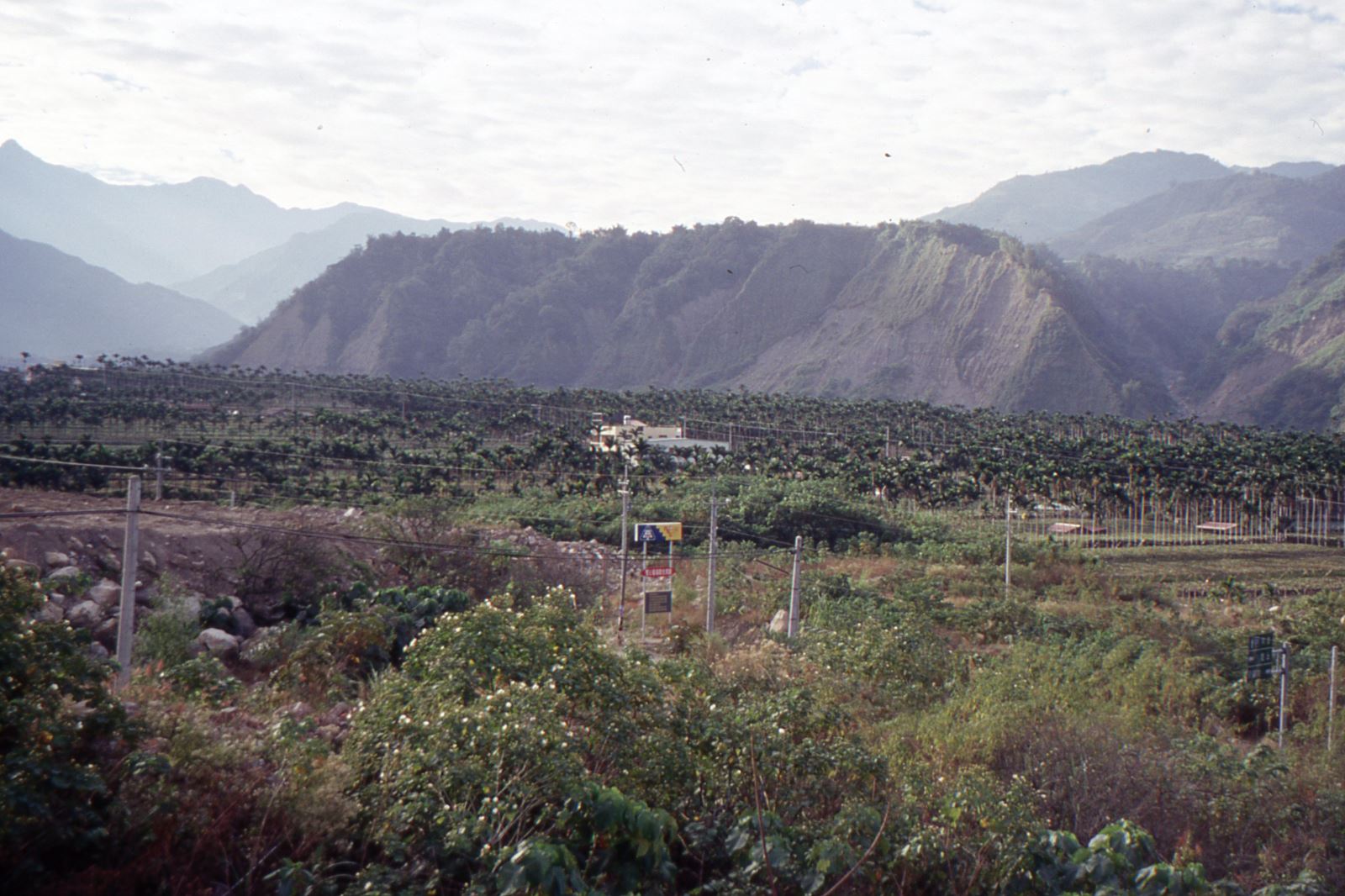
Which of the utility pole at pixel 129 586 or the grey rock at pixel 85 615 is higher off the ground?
the utility pole at pixel 129 586

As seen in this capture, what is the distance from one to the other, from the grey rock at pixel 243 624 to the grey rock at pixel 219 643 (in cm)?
120

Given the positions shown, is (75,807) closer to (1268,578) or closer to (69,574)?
(69,574)

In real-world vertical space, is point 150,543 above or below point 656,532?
below

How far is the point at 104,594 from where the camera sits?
12.7 meters

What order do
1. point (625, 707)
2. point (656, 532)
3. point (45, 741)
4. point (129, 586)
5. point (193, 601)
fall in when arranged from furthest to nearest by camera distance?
point (656, 532), point (193, 601), point (129, 586), point (625, 707), point (45, 741)

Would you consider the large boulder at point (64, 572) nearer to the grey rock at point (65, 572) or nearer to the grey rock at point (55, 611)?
the grey rock at point (65, 572)

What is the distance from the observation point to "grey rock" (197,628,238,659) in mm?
11867

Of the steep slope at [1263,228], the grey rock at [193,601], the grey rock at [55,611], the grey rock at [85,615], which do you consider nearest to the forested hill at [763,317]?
the steep slope at [1263,228]

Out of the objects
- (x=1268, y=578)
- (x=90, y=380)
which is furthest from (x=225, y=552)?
(x=90, y=380)

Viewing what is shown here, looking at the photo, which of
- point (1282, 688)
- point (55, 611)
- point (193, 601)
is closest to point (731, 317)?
point (193, 601)

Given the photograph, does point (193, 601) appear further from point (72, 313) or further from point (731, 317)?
point (72, 313)

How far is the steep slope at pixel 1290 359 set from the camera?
8825cm

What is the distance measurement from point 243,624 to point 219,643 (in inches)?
72.4

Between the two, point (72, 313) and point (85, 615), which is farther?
point (72, 313)
